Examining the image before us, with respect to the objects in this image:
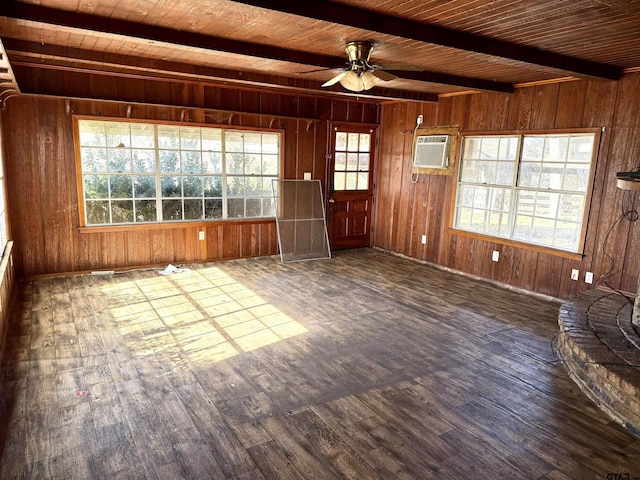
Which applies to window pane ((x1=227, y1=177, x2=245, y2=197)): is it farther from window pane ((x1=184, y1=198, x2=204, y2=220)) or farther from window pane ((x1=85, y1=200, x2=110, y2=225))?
window pane ((x1=85, y1=200, x2=110, y2=225))

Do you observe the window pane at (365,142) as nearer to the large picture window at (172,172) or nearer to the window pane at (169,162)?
the large picture window at (172,172)

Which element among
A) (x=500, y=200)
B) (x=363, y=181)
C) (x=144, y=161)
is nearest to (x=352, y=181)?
(x=363, y=181)

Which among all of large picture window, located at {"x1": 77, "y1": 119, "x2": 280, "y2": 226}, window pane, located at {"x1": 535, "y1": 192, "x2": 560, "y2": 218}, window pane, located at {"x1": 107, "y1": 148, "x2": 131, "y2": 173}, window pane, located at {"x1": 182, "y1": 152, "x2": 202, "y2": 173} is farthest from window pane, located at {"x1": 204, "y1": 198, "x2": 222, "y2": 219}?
window pane, located at {"x1": 535, "y1": 192, "x2": 560, "y2": 218}

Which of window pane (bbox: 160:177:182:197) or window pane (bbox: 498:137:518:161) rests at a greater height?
window pane (bbox: 498:137:518:161)

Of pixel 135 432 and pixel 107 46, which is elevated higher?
pixel 107 46

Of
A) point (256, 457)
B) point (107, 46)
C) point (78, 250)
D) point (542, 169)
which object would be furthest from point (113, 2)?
point (542, 169)

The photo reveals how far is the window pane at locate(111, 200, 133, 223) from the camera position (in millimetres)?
5516

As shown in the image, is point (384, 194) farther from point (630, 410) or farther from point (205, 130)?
point (630, 410)

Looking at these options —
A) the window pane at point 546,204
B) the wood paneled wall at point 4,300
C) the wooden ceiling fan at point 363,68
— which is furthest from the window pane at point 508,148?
the wood paneled wall at point 4,300

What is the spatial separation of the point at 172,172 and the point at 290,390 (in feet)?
12.9

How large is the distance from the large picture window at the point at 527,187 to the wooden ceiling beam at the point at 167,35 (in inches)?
54.8

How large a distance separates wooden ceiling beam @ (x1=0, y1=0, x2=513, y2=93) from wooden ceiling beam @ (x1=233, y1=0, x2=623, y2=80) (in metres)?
1.15

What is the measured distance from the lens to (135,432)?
2391mm

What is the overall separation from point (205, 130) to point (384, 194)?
3.13 meters
